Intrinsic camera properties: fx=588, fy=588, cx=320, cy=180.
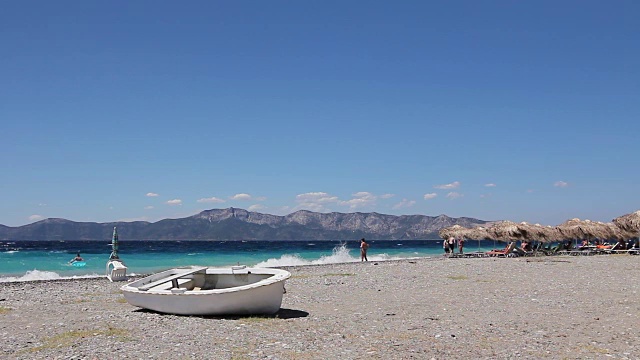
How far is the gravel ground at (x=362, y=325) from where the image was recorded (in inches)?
344

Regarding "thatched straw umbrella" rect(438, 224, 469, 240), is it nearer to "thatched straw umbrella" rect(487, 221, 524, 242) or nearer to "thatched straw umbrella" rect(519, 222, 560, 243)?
"thatched straw umbrella" rect(487, 221, 524, 242)

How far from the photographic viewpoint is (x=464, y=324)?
37.2ft

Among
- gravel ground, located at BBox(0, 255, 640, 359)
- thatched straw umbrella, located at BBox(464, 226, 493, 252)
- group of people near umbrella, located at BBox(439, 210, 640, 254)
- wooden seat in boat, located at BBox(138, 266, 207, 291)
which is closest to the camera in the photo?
gravel ground, located at BBox(0, 255, 640, 359)

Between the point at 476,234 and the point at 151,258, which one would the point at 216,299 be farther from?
the point at 151,258

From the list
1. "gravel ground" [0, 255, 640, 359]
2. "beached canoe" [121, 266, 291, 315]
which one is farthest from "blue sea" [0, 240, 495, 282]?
"beached canoe" [121, 266, 291, 315]

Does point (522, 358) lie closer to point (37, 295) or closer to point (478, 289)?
point (478, 289)

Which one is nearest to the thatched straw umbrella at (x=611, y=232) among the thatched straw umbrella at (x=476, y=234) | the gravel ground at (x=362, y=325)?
the thatched straw umbrella at (x=476, y=234)

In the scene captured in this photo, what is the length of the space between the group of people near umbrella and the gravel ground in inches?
761

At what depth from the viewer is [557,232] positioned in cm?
3991

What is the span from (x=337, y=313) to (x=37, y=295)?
9987 mm

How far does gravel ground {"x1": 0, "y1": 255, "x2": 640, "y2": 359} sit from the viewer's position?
8.75 metres

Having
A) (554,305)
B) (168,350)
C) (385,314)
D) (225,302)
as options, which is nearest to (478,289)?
(554,305)

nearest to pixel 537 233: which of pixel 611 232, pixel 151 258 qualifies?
pixel 611 232

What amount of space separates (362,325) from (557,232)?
32.5 m
